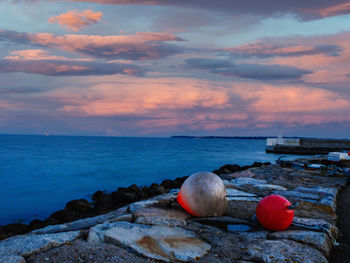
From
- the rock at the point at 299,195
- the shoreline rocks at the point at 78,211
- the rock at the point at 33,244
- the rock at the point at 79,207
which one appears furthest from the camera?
the rock at the point at 79,207

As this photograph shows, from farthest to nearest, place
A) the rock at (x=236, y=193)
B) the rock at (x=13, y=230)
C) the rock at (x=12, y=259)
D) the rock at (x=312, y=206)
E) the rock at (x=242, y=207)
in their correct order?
the rock at (x=13, y=230) → the rock at (x=236, y=193) → the rock at (x=312, y=206) → the rock at (x=242, y=207) → the rock at (x=12, y=259)

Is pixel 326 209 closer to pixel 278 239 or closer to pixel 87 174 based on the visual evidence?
pixel 278 239

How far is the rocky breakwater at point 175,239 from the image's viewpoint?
105 inches

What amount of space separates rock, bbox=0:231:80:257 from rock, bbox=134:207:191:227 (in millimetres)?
877

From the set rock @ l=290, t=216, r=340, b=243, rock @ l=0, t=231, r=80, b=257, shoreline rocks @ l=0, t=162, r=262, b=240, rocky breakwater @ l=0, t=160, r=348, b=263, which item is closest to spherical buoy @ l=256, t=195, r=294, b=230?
rocky breakwater @ l=0, t=160, r=348, b=263

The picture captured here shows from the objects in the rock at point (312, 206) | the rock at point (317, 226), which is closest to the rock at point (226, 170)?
the rock at point (312, 206)

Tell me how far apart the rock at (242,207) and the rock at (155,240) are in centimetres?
114

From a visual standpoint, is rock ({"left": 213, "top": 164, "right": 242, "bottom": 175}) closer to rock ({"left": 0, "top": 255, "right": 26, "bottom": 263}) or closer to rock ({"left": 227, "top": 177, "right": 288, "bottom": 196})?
rock ({"left": 227, "top": 177, "right": 288, "bottom": 196})

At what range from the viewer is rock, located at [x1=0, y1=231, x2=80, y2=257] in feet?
8.70

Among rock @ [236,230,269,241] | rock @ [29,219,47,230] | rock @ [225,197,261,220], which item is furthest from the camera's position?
rock @ [29,219,47,230]

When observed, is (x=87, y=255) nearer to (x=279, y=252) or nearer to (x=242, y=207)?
(x=279, y=252)

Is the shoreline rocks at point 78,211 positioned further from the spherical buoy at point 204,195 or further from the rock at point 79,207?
the spherical buoy at point 204,195

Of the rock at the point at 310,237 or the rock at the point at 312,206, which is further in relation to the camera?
the rock at the point at 312,206

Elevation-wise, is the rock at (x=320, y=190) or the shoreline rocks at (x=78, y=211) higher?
the rock at (x=320, y=190)
